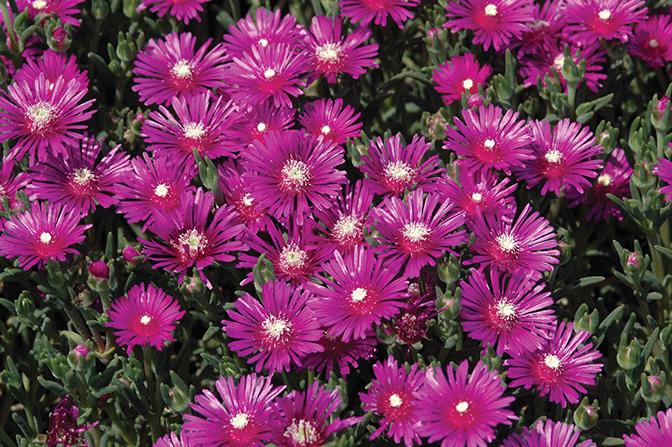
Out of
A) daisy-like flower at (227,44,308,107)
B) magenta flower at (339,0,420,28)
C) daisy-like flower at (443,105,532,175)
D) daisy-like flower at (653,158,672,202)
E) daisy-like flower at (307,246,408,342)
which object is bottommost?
daisy-like flower at (307,246,408,342)

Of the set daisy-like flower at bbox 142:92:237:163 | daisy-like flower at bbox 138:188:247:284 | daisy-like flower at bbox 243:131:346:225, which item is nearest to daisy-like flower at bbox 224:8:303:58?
daisy-like flower at bbox 142:92:237:163

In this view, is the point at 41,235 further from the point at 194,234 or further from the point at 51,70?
the point at 51,70

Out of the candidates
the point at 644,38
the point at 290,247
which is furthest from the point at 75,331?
the point at 644,38

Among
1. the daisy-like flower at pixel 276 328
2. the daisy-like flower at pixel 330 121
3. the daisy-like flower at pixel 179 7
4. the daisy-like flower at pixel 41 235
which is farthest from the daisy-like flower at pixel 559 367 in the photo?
the daisy-like flower at pixel 179 7

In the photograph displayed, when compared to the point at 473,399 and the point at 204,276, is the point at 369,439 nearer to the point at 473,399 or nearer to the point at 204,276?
the point at 473,399

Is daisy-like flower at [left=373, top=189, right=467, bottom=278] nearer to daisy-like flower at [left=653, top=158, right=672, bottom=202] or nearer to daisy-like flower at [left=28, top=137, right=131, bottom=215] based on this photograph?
daisy-like flower at [left=653, top=158, right=672, bottom=202]

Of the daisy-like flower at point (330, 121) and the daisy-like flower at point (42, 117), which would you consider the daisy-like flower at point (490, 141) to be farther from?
the daisy-like flower at point (42, 117)
